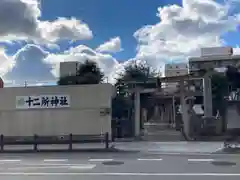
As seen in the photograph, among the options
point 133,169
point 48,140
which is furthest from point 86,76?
point 133,169

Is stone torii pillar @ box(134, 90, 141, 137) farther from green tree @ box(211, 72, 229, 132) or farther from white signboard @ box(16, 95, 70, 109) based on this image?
green tree @ box(211, 72, 229, 132)

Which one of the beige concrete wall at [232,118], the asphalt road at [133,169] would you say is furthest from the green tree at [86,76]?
the asphalt road at [133,169]

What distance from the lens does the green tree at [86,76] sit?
42688 millimetres

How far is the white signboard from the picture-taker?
1057 inches

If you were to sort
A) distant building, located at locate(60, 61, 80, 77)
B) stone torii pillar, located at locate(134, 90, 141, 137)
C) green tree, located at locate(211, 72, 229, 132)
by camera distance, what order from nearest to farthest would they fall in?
stone torii pillar, located at locate(134, 90, 141, 137) < green tree, located at locate(211, 72, 229, 132) < distant building, located at locate(60, 61, 80, 77)

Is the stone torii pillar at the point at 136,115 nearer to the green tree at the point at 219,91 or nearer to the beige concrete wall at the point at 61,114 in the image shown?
the beige concrete wall at the point at 61,114

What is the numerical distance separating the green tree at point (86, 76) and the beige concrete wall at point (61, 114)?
15.2 meters

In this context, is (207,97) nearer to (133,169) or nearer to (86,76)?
(86,76)

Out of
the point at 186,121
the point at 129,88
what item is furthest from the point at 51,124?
the point at 186,121

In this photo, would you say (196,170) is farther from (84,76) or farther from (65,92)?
(84,76)

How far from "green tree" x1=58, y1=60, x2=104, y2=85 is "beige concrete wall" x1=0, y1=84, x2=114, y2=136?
15212 millimetres

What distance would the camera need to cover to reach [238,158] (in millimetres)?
15953

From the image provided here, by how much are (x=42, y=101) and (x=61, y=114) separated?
1.68 meters

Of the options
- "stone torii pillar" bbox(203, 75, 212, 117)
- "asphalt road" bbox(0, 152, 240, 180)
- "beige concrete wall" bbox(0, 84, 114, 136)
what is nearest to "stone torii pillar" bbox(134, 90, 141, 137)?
"beige concrete wall" bbox(0, 84, 114, 136)
